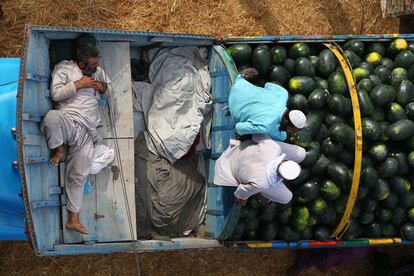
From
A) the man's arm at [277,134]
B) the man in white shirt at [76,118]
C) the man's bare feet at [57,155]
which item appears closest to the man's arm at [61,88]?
the man in white shirt at [76,118]

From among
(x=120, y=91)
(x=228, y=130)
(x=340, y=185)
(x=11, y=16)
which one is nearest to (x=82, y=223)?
(x=120, y=91)

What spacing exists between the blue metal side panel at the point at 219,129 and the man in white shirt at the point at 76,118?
155 centimetres

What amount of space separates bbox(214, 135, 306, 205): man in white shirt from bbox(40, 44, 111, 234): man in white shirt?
5.25 ft

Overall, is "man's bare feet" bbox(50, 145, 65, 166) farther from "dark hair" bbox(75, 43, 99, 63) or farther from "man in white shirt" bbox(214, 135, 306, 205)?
"man in white shirt" bbox(214, 135, 306, 205)

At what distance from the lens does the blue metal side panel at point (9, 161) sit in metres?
5.95

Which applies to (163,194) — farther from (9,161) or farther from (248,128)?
(9,161)

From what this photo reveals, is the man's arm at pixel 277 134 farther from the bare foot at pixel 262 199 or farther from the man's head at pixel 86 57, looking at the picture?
the man's head at pixel 86 57

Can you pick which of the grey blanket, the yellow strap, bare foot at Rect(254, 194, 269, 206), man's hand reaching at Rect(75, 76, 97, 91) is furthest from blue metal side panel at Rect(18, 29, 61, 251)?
the yellow strap

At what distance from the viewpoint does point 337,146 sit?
613 centimetres

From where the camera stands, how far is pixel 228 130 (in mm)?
6273

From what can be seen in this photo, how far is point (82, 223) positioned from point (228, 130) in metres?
2.13

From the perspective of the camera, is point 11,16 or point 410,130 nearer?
point 410,130

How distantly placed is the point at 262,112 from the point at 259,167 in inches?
25.1

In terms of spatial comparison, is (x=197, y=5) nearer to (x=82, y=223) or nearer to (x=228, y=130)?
(x=228, y=130)
